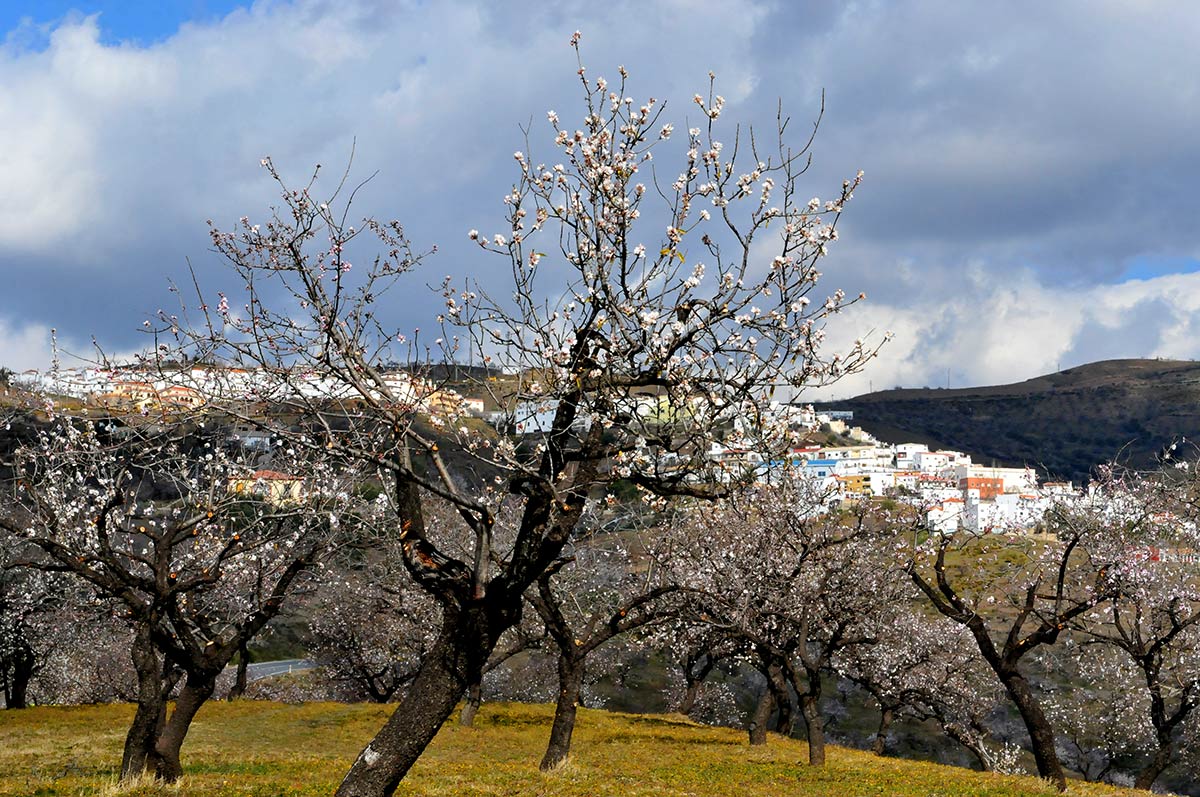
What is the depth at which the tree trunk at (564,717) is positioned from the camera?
891 inches

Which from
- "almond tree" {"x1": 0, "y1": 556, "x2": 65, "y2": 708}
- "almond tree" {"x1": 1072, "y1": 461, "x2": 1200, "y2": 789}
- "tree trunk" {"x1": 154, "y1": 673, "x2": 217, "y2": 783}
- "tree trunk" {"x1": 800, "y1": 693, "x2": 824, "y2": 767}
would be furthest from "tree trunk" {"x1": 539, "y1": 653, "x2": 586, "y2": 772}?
"almond tree" {"x1": 0, "y1": 556, "x2": 65, "y2": 708}

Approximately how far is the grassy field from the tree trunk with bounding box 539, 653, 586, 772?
16.8 inches

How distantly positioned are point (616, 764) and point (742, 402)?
1876 centimetres

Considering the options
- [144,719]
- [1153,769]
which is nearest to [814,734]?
[1153,769]

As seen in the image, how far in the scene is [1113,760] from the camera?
48.2 meters

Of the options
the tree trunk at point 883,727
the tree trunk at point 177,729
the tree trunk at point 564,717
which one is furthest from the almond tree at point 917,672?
the tree trunk at point 177,729

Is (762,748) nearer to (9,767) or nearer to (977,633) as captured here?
(977,633)

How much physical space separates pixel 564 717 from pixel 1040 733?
38.2 ft

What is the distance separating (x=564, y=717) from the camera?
23.3 m

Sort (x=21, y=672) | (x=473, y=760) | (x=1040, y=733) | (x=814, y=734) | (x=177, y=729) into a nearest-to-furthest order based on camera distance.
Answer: (x=177, y=729) → (x=1040, y=733) → (x=814, y=734) → (x=473, y=760) → (x=21, y=672)

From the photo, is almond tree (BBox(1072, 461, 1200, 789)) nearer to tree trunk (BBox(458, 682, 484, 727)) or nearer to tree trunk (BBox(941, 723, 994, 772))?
tree trunk (BBox(941, 723, 994, 772))

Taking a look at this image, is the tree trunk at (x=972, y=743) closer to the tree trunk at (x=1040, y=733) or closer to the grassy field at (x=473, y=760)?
the grassy field at (x=473, y=760)

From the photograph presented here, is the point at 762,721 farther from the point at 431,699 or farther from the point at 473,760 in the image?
the point at 431,699

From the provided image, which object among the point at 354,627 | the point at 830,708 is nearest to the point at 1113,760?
the point at 830,708
